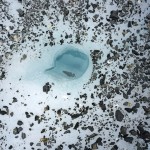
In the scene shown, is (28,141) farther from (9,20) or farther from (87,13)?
(87,13)

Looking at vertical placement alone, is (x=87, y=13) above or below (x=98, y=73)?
above

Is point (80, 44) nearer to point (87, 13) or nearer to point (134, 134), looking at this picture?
point (87, 13)

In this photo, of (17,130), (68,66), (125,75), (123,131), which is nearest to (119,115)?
(123,131)

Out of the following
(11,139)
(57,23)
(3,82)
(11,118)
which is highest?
(57,23)

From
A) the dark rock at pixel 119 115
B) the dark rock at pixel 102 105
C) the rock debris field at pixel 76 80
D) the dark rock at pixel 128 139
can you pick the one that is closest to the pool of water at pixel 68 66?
the rock debris field at pixel 76 80

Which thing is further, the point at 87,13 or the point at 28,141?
the point at 87,13

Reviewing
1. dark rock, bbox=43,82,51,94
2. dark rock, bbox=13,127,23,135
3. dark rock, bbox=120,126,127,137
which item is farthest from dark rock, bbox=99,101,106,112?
dark rock, bbox=13,127,23,135

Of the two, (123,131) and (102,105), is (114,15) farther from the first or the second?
(123,131)

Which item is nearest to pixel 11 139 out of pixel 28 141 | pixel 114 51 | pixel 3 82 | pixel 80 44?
pixel 28 141
